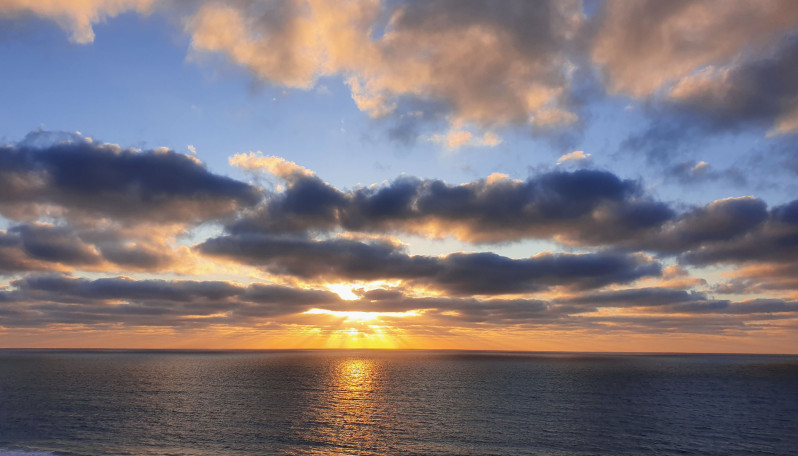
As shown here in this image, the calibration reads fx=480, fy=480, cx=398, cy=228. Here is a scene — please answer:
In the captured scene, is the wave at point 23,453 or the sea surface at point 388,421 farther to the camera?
the sea surface at point 388,421

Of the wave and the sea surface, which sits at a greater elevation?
the wave

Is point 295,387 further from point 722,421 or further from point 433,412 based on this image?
point 722,421

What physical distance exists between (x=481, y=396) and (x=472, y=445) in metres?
54.0

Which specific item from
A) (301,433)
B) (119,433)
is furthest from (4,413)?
(301,433)

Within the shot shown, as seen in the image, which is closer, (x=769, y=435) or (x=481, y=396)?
(x=769, y=435)

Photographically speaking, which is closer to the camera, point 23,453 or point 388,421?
point 23,453

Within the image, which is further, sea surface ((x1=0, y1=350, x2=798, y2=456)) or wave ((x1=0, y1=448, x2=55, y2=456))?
sea surface ((x1=0, y1=350, x2=798, y2=456))

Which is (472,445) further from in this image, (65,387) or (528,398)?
(65,387)

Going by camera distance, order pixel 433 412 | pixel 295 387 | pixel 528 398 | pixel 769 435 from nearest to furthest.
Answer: pixel 769 435 < pixel 433 412 < pixel 528 398 < pixel 295 387

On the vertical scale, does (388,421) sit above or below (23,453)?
below

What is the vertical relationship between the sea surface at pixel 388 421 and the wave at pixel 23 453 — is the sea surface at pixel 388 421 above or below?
below

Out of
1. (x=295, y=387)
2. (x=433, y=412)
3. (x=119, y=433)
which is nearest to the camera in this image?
(x=119, y=433)

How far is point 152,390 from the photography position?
129000mm

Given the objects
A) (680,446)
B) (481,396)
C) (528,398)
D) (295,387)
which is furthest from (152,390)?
(680,446)
